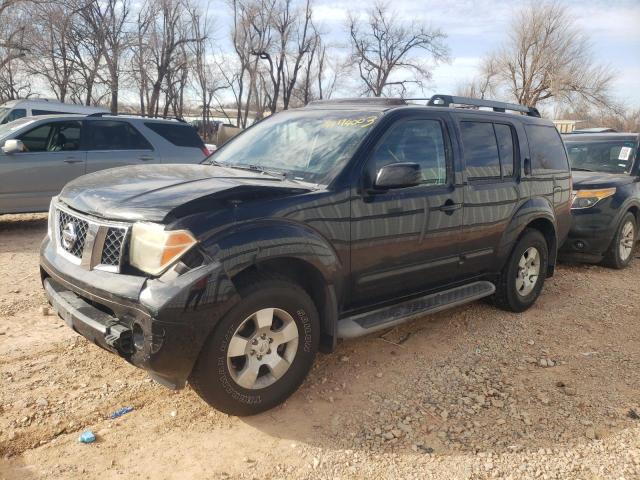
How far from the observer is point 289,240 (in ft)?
9.65

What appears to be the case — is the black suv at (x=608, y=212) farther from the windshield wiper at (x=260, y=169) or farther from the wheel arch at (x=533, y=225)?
the windshield wiper at (x=260, y=169)

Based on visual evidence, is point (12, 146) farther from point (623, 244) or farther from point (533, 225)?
point (623, 244)

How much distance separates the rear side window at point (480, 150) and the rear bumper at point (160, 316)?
97.8 inches

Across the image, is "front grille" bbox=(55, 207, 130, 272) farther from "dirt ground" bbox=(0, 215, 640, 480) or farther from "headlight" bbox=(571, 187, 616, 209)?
"headlight" bbox=(571, 187, 616, 209)

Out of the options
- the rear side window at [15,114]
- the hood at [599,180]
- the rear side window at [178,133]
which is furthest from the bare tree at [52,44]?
the hood at [599,180]

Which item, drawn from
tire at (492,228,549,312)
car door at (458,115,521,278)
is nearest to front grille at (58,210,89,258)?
car door at (458,115,521,278)

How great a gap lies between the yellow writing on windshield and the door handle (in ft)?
2.77

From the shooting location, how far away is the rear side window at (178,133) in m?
8.65

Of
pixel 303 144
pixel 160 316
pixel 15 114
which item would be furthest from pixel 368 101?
pixel 15 114

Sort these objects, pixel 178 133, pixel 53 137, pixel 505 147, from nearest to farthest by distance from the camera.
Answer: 1. pixel 505 147
2. pixel 53 137
3. pixel 178 133

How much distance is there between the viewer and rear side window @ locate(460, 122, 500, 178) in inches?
167

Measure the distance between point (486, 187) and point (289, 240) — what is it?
2.16 metres

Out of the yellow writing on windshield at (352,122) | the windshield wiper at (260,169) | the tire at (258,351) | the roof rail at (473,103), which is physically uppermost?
the roof rail at (473,103)

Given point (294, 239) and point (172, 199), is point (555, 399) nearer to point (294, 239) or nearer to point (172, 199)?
point (294, 239)
